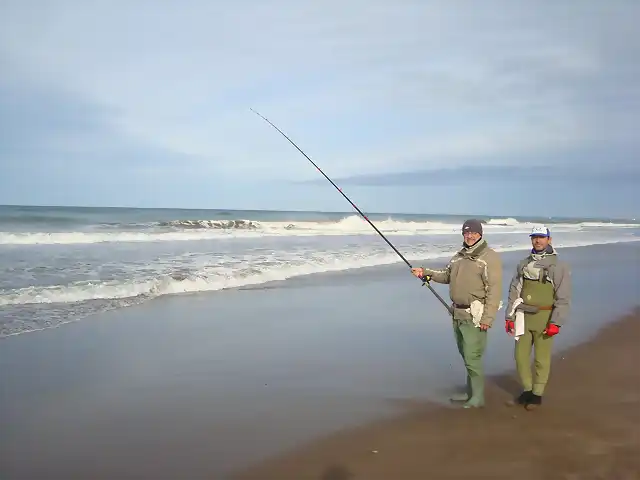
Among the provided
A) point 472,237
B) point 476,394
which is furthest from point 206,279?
point 472,237

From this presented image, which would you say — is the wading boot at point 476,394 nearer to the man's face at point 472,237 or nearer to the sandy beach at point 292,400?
the sandy beach at point 292,400

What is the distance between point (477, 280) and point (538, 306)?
1.72 ft

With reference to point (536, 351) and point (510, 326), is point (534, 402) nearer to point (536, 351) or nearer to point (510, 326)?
point (536, 351)

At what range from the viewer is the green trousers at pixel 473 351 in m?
4.34

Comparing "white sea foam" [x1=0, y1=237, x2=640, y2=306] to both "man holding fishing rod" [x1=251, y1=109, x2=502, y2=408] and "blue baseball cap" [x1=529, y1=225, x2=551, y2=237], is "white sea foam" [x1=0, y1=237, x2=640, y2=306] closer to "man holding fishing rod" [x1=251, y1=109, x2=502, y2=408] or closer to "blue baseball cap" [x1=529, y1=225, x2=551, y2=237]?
"man holding fishing rod" [x1=251, y1=109, x2=502, y2=408]

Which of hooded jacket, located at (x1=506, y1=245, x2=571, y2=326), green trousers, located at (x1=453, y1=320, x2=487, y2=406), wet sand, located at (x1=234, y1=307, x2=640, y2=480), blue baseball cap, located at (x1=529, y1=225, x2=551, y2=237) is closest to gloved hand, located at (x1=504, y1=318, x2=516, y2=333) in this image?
green trousers, located at (x1=453, y1=320, x2=487, y2=406)

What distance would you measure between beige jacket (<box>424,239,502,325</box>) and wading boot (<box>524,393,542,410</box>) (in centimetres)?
74

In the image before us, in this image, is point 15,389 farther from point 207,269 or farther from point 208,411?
point 207,269

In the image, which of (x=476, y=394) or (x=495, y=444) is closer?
(x=495, y=444)

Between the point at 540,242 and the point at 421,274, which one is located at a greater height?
the point at 540,242

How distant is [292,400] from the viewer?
15.0 feet

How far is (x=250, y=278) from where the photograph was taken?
10984 millimetres

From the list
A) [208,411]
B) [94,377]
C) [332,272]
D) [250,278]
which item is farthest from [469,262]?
[332,272]

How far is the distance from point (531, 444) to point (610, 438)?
588 millimetres
